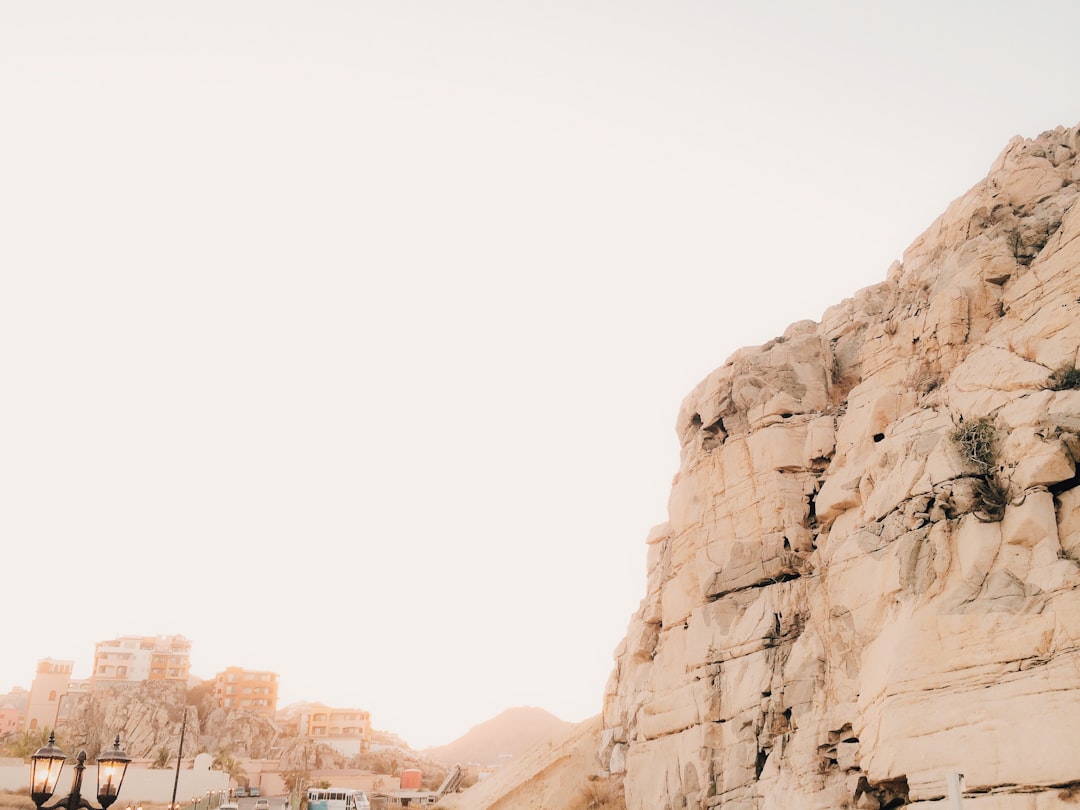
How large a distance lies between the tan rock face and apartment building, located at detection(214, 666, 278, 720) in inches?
4270

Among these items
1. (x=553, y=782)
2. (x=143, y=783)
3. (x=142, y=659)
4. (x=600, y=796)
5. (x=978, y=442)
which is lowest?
(x=600, y=796)

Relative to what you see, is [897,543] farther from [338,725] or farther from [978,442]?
[338,725]

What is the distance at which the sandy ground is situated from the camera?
5259 cm

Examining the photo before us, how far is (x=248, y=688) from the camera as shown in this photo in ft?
433

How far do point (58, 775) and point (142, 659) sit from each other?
127m

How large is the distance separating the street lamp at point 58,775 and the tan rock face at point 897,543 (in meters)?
16.2

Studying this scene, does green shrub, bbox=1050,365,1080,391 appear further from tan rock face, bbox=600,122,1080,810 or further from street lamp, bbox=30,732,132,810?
street lamp, bbox=30,732,132,810

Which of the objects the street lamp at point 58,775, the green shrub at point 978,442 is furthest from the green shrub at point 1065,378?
the street lamp at point 58,775

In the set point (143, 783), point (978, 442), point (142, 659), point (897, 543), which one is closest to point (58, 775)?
point (897, 543)

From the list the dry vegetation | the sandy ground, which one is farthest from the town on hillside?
the dry vegetation

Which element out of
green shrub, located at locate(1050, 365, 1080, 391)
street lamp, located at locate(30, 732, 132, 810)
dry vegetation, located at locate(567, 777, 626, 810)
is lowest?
dry vegetation, located at locate(567, 777, 626, 810)

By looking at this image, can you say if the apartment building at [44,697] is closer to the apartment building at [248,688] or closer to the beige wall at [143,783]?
the apartment building at [248,688]

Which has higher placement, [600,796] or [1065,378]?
[1065,378]

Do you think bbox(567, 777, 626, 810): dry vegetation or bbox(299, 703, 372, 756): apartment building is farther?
bbox(299, 703, 372, 756): apartment building
